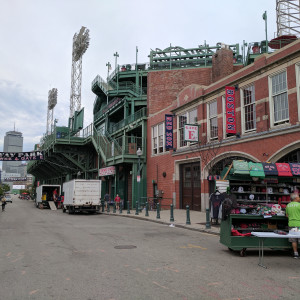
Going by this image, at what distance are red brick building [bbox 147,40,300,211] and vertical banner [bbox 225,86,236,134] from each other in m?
0.31

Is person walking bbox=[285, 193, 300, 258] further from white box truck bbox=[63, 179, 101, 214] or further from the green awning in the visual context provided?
white box truck bbox=[63, 179, 101, 214]

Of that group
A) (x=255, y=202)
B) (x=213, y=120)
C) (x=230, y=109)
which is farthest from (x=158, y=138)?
(x=255, y=202)

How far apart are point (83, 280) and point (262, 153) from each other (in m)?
12.4

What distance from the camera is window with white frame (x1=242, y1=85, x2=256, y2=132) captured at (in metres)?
16.8

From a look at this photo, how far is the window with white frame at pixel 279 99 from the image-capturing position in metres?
14.7

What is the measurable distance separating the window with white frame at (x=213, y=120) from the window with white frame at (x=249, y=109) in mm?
2598

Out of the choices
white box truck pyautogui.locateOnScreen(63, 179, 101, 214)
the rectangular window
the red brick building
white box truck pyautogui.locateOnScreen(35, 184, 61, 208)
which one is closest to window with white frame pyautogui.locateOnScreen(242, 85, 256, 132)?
the red brick building

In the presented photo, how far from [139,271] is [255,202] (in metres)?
4.28

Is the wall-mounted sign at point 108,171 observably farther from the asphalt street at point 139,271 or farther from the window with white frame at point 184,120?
the asphalt street at point 139,271

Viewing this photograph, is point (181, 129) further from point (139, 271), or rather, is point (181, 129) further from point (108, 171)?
point (139, 271)

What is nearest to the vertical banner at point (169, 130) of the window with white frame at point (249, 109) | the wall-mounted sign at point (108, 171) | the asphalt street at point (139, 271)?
the window with white frame at point (249, 109)

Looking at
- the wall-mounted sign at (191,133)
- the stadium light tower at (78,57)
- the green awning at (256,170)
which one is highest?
the stadium light tower at (78,57)

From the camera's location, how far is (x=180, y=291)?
5012 millimetres

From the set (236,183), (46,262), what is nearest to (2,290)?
(46,262)
